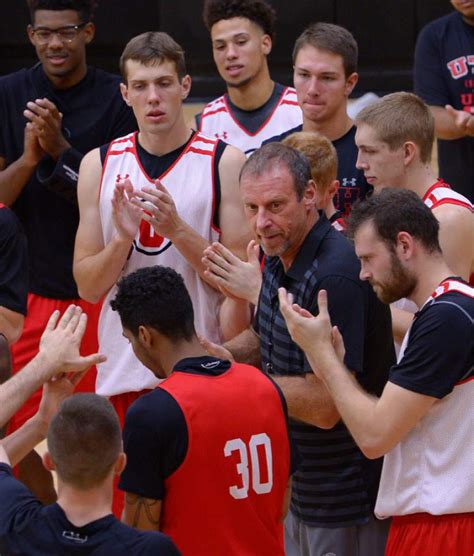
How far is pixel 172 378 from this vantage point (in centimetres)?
327

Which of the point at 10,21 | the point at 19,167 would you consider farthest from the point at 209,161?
the point at 10,21

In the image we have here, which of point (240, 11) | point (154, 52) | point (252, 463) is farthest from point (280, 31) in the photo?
point (252, 463)

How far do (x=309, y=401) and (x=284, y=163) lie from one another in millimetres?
740

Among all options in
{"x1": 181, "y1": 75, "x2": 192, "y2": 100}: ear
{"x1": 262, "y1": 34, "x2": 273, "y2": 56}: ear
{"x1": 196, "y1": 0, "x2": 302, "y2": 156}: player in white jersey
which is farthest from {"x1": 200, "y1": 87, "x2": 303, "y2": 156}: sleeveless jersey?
{"x1": 181, "y1": 75, "x2": 192, "y2": 100}: ear

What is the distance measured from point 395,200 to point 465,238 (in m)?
0.65

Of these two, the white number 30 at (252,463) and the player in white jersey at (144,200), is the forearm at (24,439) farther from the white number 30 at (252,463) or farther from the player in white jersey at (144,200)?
the player in white jersey at (144,200)

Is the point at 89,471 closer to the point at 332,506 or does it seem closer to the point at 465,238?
the point at 332,506

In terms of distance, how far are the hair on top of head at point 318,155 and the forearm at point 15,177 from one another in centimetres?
129

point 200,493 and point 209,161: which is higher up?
point 209,161

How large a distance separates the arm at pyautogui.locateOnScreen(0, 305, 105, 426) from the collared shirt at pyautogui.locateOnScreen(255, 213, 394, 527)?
2.09ft

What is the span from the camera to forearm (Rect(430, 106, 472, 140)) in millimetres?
5992

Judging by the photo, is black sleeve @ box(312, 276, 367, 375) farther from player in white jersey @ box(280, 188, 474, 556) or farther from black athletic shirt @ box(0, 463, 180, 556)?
black athletic shirt @ box(0, 463, 180, 556)

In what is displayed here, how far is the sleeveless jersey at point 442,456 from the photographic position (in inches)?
133

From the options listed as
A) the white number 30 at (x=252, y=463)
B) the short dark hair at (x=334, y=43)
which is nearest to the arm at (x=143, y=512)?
the white number 30 at (x=252, y=463)
